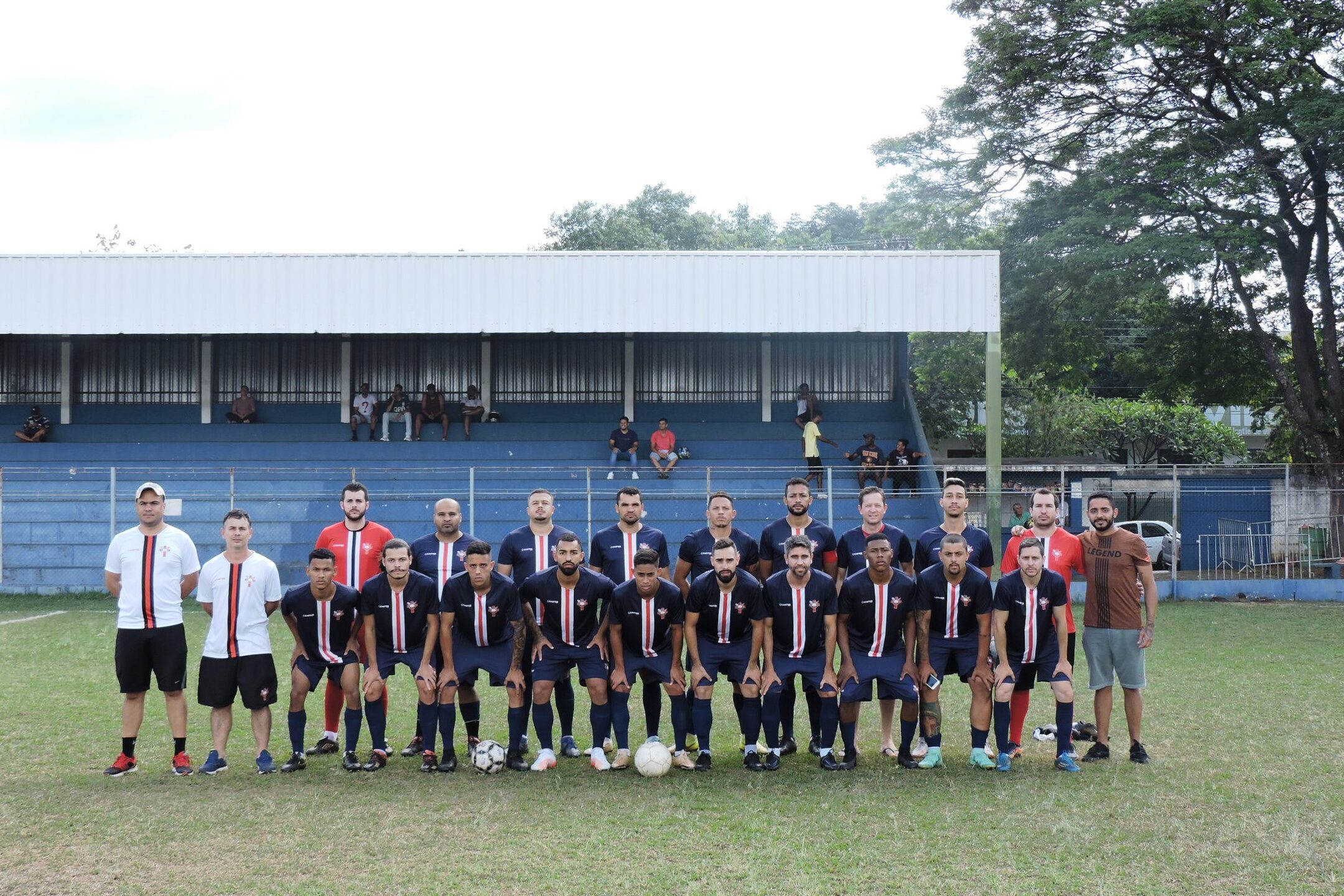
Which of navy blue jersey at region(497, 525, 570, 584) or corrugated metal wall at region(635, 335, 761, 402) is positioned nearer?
navy blue jersey at region(497, 525, 570, 584)

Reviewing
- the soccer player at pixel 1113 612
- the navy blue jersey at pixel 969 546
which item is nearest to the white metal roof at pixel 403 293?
the navy blue jersey at pixel 969 546

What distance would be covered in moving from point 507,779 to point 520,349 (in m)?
17.7

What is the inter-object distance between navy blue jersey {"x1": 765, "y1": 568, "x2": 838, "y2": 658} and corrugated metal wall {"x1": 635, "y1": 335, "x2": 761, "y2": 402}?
666 inches

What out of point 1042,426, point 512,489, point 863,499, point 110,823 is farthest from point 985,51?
point 110,823

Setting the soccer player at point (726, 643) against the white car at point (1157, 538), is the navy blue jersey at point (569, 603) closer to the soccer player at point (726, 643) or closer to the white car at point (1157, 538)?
the soccer player at point (726, 643)

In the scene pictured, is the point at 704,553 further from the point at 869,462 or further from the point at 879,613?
the point at 869,462

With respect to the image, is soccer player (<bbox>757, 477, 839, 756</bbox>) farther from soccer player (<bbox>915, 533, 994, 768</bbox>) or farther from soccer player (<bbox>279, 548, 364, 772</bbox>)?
soccer player (<bbox>279, 548, 364, 772</bbox>)

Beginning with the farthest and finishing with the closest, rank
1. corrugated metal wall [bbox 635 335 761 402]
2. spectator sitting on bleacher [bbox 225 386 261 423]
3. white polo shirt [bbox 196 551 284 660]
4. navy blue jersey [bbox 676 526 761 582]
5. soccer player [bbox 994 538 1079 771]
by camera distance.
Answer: corrugated metal wall [bbox 635 335 761 402] < spectator sitting on bleacher [bbox 225 386 261 423] < navy blue jersey [bbox 676 526 761 582] < soccer player [bbox 994 538 1079 771] < white polo shirt [bbox 196 551 284 660]

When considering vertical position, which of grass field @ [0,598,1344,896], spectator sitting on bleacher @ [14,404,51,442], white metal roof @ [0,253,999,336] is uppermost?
white metal roof @ [0,253,999,336]

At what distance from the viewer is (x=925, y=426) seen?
37.5 meters

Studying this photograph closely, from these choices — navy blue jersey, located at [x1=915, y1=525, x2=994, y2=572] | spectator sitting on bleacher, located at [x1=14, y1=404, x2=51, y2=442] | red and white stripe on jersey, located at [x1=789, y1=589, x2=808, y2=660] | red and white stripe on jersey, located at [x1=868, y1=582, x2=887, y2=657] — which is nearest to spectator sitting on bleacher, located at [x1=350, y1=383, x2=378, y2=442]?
spectator sitting on bleacher, located at [x1=14, y1=404, x2=51, y2=442]

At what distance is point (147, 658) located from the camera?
26.0ft

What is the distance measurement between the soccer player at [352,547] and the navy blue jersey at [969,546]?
155 inches

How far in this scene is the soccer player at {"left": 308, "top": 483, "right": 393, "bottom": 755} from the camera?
859 centimetres
